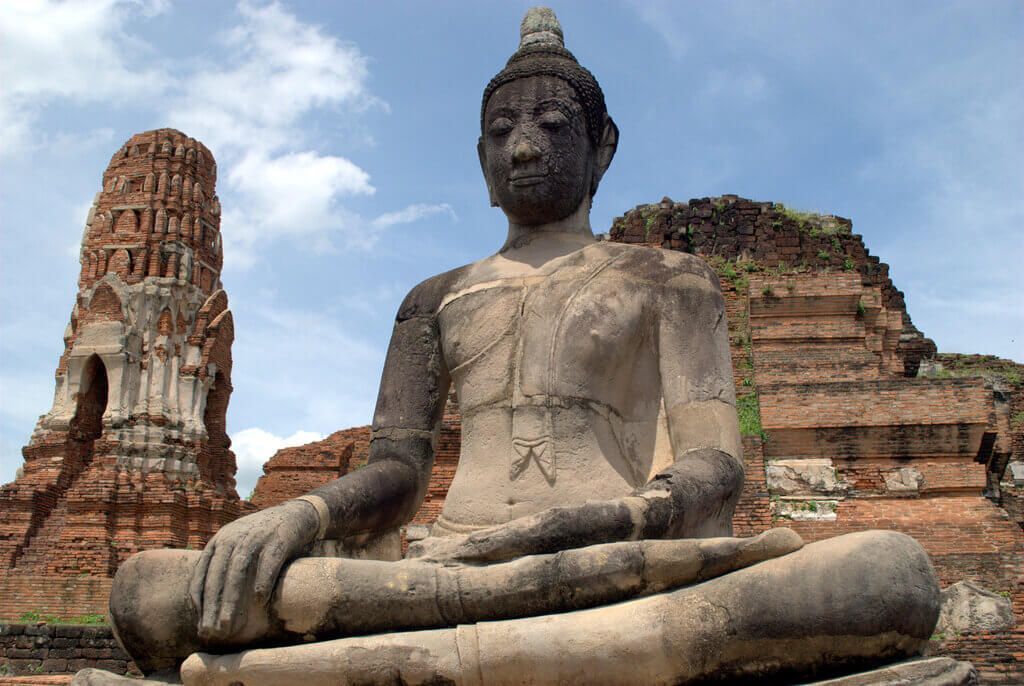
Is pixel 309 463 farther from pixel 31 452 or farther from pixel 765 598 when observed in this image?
pixel 765 598

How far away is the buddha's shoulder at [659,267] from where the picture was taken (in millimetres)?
4945

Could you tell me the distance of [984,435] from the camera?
14.9 metres

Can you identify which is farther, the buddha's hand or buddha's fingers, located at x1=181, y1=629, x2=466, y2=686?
the buddha's hand

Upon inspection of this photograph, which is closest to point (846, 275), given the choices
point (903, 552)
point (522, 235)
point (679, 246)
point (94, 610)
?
point (679, 246)

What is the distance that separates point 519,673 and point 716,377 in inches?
61.6

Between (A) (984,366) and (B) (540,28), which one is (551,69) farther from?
(A) (984,366)

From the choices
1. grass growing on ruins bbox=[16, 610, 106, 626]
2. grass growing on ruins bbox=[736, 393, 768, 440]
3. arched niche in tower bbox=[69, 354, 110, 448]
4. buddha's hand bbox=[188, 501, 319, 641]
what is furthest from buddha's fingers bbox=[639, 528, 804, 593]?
arched niche in tower bbox=[69, 354, 110, 448]

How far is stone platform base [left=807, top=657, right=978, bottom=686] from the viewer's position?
347 centimetres

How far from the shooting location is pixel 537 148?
5.14 metres

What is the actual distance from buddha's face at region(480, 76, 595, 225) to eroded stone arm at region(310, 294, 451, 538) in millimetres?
638

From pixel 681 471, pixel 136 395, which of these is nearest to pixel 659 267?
pixel 681 471

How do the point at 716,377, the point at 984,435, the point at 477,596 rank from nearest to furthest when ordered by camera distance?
the point at 477,596 < the point at 716,377 < the point at 984,435

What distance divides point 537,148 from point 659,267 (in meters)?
0.71

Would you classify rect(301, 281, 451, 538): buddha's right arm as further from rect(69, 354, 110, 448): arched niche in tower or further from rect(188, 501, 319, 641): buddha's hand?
rect(69, 354, 110, 448): arched niche in tower
